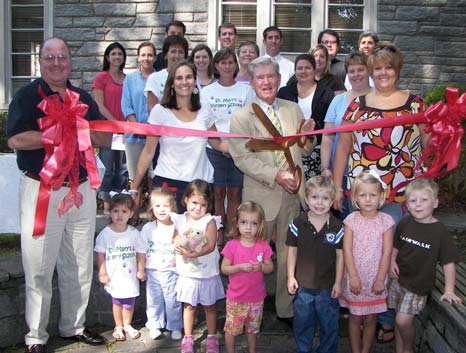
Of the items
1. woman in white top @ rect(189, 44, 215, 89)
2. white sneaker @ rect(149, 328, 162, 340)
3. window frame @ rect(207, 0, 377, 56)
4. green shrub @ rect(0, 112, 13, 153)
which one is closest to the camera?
white sneaker @ rect(149, 328, 162, 340)

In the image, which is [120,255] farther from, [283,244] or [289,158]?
[289,158]

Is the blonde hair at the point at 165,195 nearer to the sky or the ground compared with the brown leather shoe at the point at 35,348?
nearer to the sky

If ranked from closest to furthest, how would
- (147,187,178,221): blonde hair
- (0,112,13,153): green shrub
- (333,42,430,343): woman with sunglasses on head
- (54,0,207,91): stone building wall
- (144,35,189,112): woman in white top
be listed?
(333,42,430,343): woman with sunglasses on head, (147,187,178,221): blonde hair, (144,35,189,112): woman in white top, (0,112,13,153): green shrub, (54,0,207,91): stone building wall

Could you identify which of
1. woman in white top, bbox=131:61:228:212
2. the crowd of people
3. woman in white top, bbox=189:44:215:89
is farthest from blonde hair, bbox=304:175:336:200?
woman in white top, bbox=189:44:215:89

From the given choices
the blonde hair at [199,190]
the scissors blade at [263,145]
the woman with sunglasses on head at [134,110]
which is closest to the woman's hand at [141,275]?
the blonde hair at [199,190]

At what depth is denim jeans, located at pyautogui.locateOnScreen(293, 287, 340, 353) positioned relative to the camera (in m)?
3.79

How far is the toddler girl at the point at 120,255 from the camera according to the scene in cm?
413

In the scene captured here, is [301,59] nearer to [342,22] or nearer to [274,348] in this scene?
[274,348]

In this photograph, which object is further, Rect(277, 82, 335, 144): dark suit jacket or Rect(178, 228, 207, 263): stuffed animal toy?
Rect(277, 82, 335, 144): dark suit jacket

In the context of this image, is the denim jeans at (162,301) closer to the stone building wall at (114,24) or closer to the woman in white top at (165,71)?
the woman in white top at (165,71)

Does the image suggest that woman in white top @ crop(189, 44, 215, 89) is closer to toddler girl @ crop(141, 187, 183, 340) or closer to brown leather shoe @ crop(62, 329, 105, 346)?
toddler girl @ crop(141, 187, 183, 340)


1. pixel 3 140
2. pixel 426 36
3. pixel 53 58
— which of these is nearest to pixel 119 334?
pixel 53 58

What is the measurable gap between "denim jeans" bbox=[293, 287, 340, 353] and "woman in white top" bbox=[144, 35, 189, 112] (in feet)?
7.30

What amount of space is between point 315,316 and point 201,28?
16.6 ft
